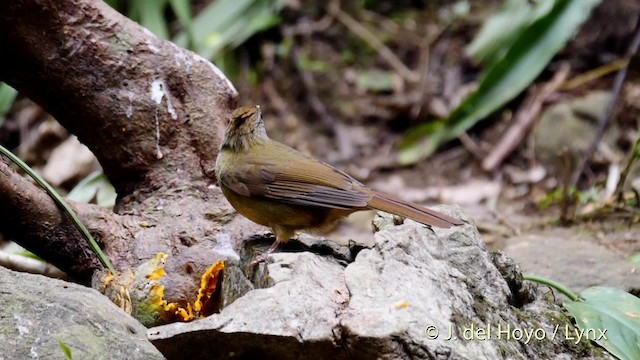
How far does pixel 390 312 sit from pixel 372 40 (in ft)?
21.1

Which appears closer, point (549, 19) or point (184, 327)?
point (184, 327)

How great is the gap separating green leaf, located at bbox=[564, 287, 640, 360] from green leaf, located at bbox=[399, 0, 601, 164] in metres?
3.21

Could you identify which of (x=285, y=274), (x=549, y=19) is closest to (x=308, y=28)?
(x=549, y=19)

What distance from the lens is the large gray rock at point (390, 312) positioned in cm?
236

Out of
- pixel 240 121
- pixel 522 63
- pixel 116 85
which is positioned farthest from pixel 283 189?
pixel 522 63

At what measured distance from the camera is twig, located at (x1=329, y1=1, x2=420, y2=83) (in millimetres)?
8297

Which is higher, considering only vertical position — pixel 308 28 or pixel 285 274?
pixel 308 28

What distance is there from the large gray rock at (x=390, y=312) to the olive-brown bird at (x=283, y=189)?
40cm

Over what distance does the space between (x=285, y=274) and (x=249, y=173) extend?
924 millimetres

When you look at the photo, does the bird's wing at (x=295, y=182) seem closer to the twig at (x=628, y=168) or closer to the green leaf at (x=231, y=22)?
the twig at (x=628, y=168)

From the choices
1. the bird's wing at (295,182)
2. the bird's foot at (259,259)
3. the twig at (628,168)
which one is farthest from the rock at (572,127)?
the bird's foot at (259,259)

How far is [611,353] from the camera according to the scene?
2.77m

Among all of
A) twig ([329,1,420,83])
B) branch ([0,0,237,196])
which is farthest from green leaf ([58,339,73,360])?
twig ([329,1,420,83])

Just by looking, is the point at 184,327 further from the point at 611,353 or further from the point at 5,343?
the point at 611,353
